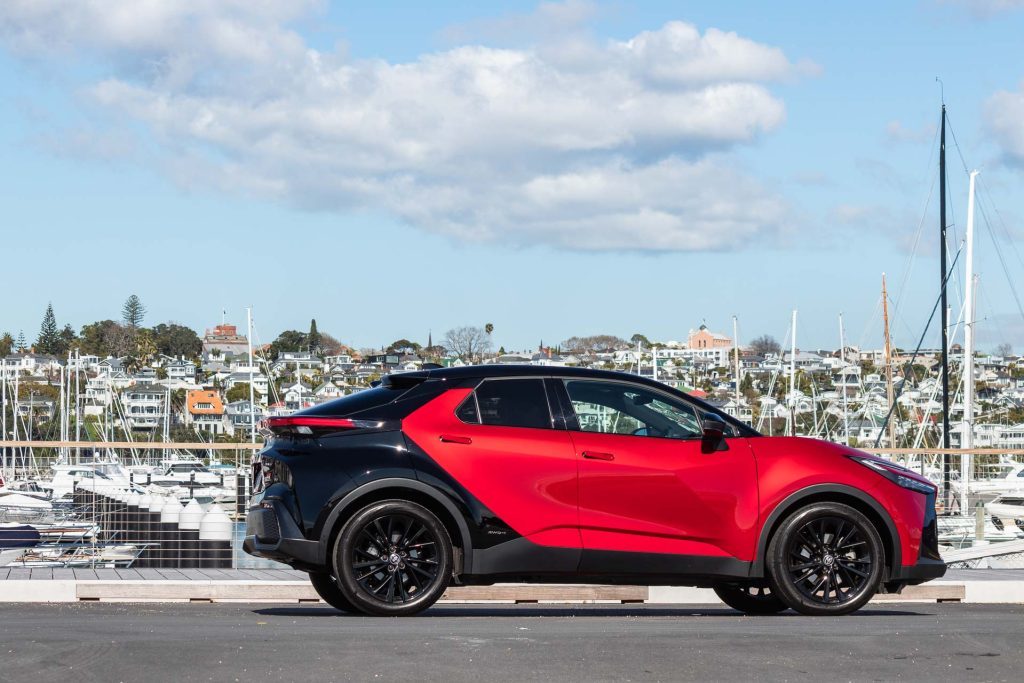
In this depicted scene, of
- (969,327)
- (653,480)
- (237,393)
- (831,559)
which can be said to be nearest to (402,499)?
(653,480)

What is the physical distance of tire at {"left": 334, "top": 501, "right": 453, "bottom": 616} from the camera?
913 centimetres

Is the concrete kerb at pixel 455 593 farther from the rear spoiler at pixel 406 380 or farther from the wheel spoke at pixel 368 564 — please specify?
the rear spoiler at pixel 406 380

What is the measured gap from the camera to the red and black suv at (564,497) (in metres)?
9.17

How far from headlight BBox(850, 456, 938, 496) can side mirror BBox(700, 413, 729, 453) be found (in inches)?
36.8

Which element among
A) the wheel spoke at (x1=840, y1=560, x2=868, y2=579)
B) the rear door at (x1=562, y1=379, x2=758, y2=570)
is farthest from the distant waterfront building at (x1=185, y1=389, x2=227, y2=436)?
the wheel spoke at (x1=840, y1=560, x2=868, y2=579)

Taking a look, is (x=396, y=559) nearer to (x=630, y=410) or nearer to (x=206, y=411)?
(x=630, y=410)

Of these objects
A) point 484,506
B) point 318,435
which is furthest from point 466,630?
point 318,435

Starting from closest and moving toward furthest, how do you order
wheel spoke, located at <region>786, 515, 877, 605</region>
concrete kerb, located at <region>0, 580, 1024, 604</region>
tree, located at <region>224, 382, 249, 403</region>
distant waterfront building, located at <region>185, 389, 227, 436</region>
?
wheel spoke, located at <region>786, 515, 877, 605</region> < concrete kerb, located at <region>0, 580, 1024, 604</region> < distant waterfront building, located at <region>185, 389, 227, 436</region> < tree, located at <region>224, 382, 249, 403</region>

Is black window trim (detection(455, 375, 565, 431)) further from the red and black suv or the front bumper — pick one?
the front bumper

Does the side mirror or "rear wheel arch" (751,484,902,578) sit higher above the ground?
the side mirror

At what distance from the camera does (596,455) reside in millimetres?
9367

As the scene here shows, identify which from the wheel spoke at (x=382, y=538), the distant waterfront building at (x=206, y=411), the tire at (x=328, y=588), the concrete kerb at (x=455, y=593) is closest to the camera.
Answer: the wheel spoke at (x=382, y=538)

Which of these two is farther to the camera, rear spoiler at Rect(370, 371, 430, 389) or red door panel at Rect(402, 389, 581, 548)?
rear spoiler at Rect(370, 371, 430, 389)

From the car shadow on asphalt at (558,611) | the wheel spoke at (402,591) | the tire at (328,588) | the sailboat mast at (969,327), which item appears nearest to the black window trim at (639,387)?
the car shadow on asphalt at (558,611)
